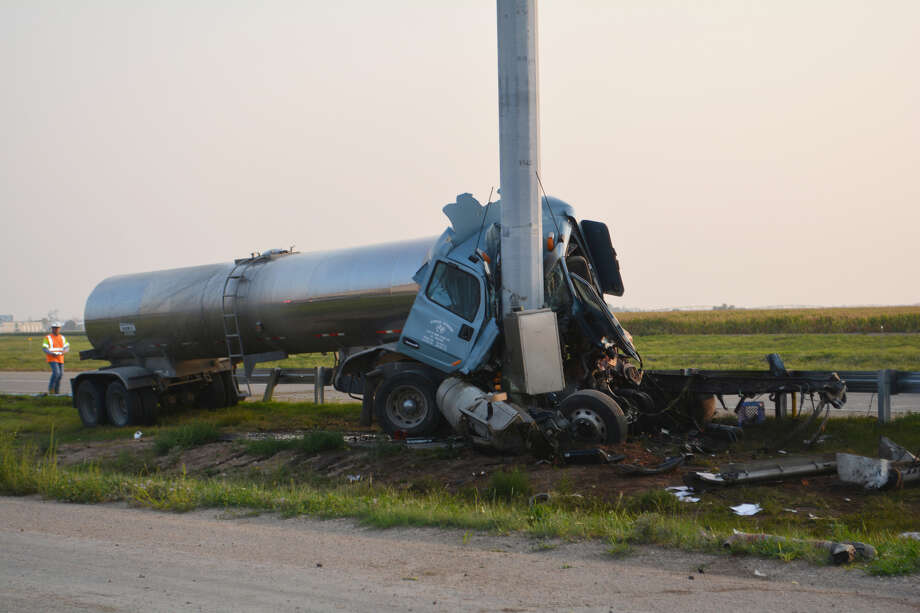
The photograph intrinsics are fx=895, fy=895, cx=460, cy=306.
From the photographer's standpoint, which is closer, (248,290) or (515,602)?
(515,602)

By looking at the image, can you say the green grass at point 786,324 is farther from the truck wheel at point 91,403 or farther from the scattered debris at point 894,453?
the scattered debris at point 894,453

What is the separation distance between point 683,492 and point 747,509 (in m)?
0.83

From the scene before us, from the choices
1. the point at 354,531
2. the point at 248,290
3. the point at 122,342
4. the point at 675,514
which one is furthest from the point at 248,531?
the point at 122,342

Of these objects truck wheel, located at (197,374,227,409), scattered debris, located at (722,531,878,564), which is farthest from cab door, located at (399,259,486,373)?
truck wheel, located at (197,374,227,409)

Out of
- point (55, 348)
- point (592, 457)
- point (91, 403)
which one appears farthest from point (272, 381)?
point (592, 457)

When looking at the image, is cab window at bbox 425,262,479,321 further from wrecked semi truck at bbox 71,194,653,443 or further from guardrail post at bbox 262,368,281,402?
guardrail post at bbox 262,368,281,402

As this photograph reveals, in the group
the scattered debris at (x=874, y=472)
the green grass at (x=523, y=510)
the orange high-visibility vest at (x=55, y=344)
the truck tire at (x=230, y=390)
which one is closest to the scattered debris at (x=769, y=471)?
the green grass at (x=523, y=510)

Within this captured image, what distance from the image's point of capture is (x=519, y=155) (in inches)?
500

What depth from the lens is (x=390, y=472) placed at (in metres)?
11.3

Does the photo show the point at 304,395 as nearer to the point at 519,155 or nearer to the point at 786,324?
the point at 519,155

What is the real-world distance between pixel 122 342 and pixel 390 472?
1028cm

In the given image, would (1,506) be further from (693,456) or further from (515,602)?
(693,456)

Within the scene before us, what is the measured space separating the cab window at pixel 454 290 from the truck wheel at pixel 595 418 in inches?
86.8

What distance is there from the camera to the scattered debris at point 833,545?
6.12 m
